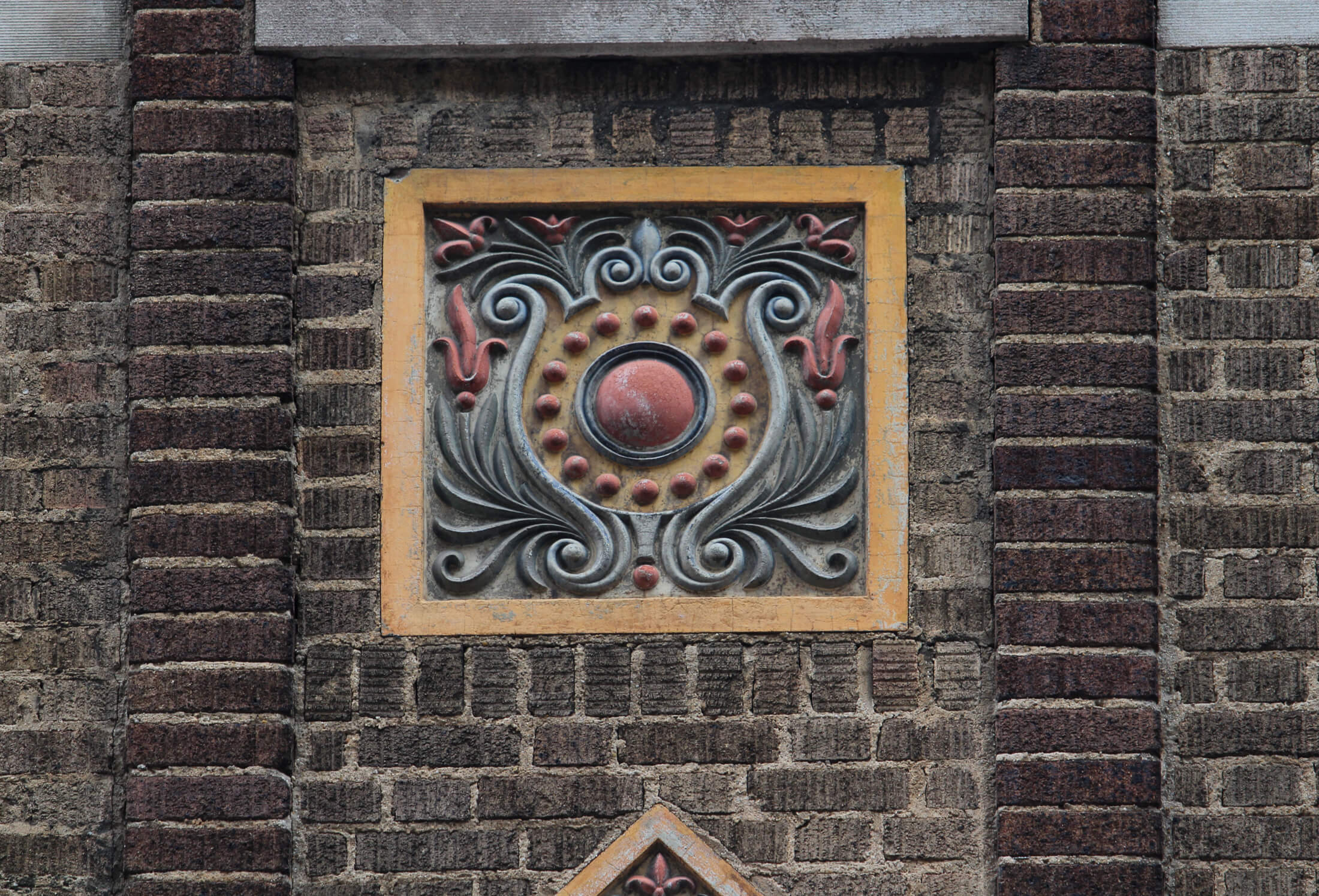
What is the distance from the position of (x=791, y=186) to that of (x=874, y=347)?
0.49 m

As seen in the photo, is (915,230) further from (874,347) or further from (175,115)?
(175,115)

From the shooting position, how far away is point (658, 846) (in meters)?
4.08

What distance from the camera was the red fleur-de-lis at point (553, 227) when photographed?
4.32 m

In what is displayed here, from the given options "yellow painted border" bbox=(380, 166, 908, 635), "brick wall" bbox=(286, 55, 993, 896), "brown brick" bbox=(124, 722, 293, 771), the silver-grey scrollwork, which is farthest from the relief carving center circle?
"brown brick" bbox=(124, 722, 293, 771)

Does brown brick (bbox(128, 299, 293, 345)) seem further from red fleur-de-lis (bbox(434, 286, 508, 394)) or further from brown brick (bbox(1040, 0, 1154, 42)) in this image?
brown brick (bbox(1040, 0, 1154, 42))

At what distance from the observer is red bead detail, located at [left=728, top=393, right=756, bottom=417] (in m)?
4.26

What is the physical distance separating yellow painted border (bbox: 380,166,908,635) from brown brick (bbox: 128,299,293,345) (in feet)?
0.97

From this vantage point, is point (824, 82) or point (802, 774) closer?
point (802, 774)

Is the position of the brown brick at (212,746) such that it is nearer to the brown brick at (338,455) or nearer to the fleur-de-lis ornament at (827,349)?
the brown brick at (338,455)

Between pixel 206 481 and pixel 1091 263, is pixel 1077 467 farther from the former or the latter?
pixel 206 481

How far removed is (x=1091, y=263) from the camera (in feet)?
13.7

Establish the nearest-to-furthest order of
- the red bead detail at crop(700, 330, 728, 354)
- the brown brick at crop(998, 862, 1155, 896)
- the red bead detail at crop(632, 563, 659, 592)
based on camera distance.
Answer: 1. the brown brick at crop(998, 862, 1155, 896)
2. the red bead detail at crop(632, 563, 659, 592)
3. the red bead detail at crop(700, 330, 728, 354)

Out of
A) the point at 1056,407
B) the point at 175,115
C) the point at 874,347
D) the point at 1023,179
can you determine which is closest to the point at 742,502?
the point at 874,347

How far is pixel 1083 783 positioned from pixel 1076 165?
5.18 ft
